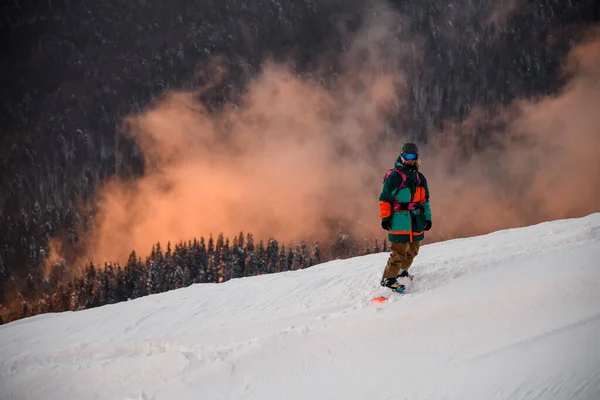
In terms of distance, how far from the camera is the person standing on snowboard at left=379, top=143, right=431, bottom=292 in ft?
29.0

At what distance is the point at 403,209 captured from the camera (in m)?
9.01

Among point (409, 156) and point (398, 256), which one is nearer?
point (409, 156)

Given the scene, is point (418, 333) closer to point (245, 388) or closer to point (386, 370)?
point (386, 370)

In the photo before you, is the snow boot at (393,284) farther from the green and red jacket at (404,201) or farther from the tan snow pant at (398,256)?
the green and red jacket at (404,201)

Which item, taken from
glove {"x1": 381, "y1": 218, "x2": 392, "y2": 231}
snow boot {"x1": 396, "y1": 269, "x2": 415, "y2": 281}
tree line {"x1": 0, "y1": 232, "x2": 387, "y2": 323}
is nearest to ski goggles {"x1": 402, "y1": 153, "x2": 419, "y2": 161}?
glove {"x1": 381, "y1": 218, "x2": 392, "y2": 231}

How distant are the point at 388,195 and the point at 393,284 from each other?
1894 millimetres

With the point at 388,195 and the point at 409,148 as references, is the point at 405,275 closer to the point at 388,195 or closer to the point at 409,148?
the point at 388,195

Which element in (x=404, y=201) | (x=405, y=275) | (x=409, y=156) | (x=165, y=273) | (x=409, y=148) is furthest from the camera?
(x=165, y=273)

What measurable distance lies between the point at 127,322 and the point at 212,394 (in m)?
5.26

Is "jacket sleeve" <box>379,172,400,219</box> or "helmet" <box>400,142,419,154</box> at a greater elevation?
"helmet" <box>400,142,419,154</box>

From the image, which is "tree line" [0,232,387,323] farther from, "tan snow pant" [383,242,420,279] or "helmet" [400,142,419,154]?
"helmet" [400,142,419,154]

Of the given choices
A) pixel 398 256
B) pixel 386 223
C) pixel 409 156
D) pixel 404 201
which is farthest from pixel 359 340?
pixel 409 156

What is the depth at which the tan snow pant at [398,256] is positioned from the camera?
9124 mm

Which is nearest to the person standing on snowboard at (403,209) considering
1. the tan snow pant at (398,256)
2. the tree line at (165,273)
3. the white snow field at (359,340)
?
the tan snow pant at (398,256)
